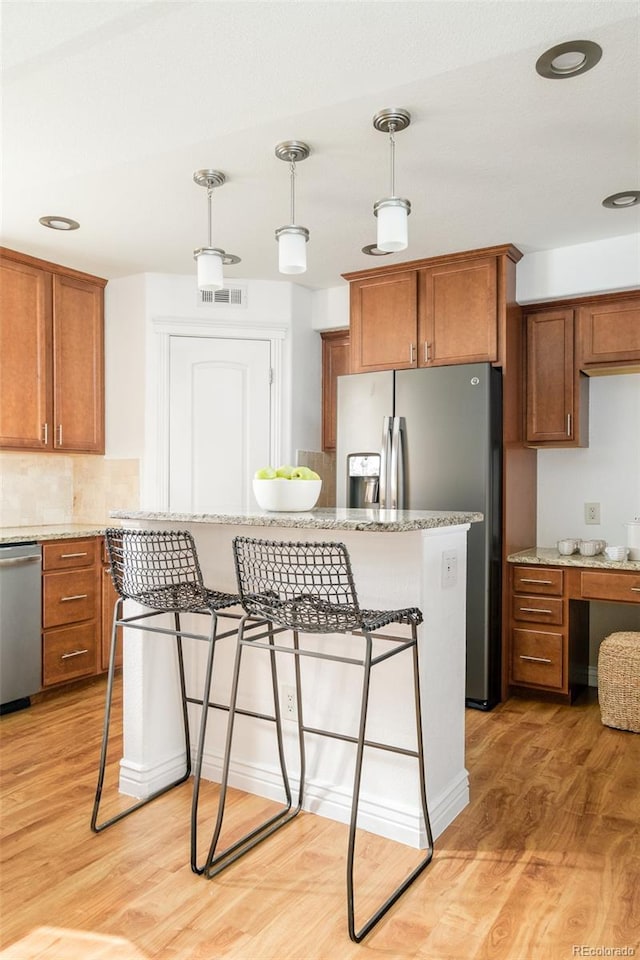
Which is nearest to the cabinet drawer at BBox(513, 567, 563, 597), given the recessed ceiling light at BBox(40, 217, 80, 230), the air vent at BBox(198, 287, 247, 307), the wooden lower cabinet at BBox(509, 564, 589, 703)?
the wooden lower cabinet at BBox(509, 564, 589, 703)

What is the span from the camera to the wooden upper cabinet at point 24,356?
385 cm

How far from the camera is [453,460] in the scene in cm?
364

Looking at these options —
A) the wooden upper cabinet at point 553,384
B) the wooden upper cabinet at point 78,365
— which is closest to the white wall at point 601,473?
the wooden upper cabinet at point 553,384

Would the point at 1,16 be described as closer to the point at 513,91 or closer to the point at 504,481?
the point at 513,91

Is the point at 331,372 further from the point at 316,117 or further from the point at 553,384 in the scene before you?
the point at 316,117

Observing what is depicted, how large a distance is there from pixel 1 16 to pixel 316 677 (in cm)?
229

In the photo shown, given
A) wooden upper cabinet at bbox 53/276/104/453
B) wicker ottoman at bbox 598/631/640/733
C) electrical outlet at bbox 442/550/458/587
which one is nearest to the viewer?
electrical outlet at bbox 442/550/458/587

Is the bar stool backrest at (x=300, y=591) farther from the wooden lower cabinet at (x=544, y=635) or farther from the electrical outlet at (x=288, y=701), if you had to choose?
the wooden lower cabinet at (x=544, y=635)

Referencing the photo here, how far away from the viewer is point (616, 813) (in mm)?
2469

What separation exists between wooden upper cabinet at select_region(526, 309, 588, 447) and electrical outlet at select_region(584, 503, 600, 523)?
40 centimetres

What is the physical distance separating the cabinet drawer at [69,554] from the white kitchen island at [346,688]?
1266 millimetres

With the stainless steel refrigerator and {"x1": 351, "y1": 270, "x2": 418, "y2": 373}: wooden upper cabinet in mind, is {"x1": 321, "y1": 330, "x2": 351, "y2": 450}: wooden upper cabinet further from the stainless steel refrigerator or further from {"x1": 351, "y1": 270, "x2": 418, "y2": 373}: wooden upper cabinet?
the stainless steel refrigerator

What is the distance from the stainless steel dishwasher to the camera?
343 centimetres

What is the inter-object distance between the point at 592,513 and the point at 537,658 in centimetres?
97
